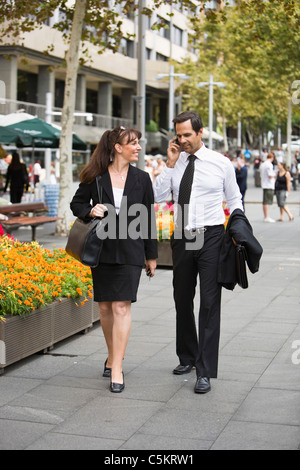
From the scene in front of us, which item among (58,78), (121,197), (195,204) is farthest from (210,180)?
(58,78)

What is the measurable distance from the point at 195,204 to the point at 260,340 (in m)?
2.10

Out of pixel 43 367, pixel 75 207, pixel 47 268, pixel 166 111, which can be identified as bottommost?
pixel 43 367

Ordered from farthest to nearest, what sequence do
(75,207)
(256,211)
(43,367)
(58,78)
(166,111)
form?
(166,111) < (58,78) < (256,211) < (43,367) < (75,207)

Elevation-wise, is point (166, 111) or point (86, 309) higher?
point (166, 111)

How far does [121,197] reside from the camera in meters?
6.05

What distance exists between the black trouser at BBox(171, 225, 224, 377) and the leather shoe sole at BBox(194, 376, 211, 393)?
36 millimetres

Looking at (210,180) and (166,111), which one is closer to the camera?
(210,180)

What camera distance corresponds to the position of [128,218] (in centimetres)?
600

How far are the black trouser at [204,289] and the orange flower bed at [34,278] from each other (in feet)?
4.10

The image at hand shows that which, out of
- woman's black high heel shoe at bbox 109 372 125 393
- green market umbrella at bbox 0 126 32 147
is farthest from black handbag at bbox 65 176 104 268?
green market umbrella at bbox 0 126 32 147

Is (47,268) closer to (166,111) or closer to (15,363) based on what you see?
(15,363)

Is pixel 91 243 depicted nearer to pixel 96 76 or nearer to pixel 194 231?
pixel 194 231

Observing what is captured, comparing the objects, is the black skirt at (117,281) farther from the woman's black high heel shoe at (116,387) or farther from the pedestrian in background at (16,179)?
the pedestrian in background at (16,179)

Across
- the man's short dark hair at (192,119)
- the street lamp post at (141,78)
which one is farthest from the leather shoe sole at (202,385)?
the street lamp post at (141,78)
